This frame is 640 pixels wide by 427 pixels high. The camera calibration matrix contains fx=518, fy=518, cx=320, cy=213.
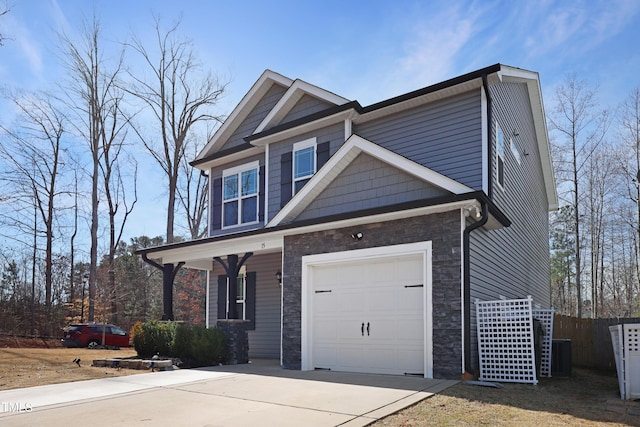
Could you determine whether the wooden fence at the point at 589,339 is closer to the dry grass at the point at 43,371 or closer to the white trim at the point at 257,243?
the white trim at the point at 257,243

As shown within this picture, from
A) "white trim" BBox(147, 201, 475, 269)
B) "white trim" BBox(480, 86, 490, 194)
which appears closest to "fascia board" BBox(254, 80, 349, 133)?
"white trim" BBox(147, 201, 475, 269)

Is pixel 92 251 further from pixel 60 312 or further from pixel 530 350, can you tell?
pixel 530 350

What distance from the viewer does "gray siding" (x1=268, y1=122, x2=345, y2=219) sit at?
1343 centimetres

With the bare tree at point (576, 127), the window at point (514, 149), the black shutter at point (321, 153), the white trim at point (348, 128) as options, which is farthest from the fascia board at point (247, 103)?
the bare tree at point (576, 127)

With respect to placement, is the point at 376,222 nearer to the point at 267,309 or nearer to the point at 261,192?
the point at 261,192

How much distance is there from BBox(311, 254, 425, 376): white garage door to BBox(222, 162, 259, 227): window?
4898mm

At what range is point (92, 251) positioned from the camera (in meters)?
25.5

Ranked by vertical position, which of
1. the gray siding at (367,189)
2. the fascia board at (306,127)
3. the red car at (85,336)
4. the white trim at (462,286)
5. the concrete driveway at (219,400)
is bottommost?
the red car at (85,336)

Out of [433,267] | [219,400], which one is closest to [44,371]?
Answer: [219,400]

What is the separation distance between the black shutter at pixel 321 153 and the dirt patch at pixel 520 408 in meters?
6.97

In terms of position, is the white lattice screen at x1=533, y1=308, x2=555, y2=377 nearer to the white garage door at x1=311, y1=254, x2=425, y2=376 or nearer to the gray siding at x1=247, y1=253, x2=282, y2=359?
the white garage door at x1=311, y1=254, x2=425, y2=376

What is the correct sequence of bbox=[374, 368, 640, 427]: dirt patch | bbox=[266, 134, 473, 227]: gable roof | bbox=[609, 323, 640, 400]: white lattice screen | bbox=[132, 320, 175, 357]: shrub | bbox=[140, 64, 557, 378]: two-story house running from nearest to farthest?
bbox=[374, 368, 640, 427]: dirt patch → bbox=[609, 323, 640, 400]: white lattice screen → bbox=[140, 64, 557, 378]: two-story house → bbox=[266, 134, 473, 227]: gable roof → bbox=[132, 320, 175, 357]: shrub

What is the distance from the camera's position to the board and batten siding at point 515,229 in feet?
34.3

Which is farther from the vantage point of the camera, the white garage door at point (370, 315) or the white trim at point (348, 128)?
the white trim at point (348, 128)
